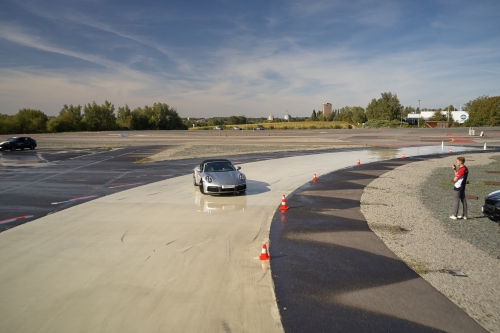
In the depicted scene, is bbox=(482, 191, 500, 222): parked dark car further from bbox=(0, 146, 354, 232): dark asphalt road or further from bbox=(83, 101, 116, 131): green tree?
bbox=(83, 101, 116, 131): green tree

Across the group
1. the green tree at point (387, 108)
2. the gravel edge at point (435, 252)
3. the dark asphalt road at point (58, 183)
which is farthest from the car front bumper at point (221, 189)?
the green tree at point (387, 108)

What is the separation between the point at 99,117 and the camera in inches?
4309

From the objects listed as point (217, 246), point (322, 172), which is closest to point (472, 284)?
point (217, 246)

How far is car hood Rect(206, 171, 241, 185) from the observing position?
1398 centimetres

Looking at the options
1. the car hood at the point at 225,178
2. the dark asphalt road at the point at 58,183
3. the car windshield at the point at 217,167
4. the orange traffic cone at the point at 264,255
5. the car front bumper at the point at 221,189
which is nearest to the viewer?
the orange traffic cone at the point at 264,255

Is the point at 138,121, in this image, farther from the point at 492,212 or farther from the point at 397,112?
the point at 492,212

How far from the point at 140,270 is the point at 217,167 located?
879 centimetres

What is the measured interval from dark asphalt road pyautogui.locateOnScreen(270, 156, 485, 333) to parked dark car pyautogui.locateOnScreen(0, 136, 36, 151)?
39707 mm

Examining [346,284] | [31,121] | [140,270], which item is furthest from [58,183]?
[31,121]

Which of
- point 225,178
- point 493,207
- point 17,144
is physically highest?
point 17,144

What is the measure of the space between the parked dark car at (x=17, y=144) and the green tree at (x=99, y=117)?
66.9 meters

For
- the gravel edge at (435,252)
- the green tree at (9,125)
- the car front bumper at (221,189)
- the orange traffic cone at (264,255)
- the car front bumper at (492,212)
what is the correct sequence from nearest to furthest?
the gravel edge at (435,252), the orange traffic cone at (264,255), the car front bumper at (492,212), the car front bumper at (221,189), the green tree at (9,125)

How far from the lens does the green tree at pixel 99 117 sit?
10644 centimetres

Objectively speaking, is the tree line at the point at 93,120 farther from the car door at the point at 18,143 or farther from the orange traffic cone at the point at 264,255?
the orange traffic cone at the point at 264,255
